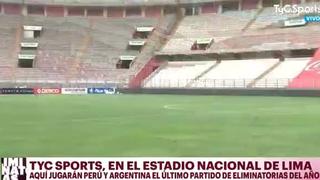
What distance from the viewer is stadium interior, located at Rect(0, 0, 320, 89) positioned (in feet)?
141

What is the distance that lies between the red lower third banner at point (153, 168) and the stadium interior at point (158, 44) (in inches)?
1319

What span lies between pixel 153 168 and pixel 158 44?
5129cm

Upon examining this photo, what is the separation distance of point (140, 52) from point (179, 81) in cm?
1030

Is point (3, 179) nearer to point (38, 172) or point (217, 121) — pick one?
point (38, 172)

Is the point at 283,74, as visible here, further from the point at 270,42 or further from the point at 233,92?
the point at 270,42

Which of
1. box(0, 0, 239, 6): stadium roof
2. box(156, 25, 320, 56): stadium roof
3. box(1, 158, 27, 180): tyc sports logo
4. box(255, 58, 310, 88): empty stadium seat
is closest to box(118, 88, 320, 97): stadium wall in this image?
box(255, 58, 310, 88): empty stadium seat

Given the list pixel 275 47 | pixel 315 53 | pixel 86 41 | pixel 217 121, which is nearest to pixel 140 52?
pixel 86 41

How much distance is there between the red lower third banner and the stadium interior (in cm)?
3350

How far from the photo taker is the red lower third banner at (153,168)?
12.8ft

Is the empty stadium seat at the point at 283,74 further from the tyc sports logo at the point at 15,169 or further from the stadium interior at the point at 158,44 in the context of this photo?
the tyc sports logo at the point at 15,169

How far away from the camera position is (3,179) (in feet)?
13.1

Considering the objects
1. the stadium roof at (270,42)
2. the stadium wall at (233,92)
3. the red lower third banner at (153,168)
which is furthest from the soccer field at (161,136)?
the stadium roof at (270,42)

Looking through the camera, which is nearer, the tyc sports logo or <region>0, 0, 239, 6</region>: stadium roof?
the tyc sports logo

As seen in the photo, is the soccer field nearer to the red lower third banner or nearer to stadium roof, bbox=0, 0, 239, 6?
the red lower third banner
